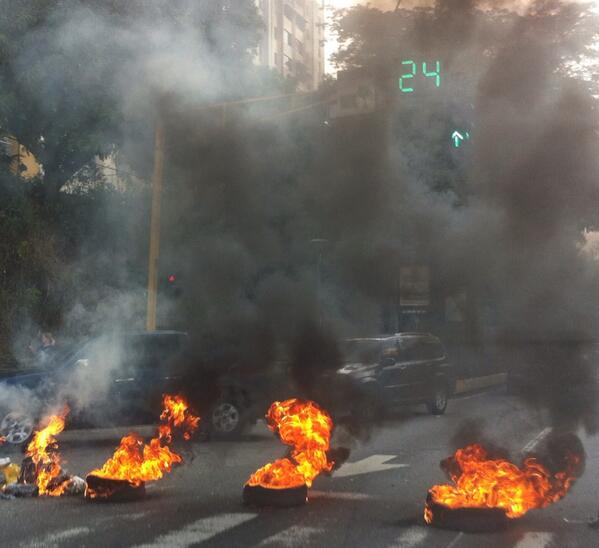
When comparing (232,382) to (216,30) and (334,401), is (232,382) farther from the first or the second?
(216,30)

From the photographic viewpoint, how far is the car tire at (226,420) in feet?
34.4

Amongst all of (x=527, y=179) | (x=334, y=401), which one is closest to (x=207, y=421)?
(x=334, y=401)

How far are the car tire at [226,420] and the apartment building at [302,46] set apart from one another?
12.4ft

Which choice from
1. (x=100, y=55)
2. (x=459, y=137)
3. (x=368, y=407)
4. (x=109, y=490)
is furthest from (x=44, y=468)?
(x=100, y=55)

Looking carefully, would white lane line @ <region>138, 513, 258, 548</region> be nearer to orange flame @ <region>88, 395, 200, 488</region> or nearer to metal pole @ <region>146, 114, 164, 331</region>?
orange flame @ <region>88, 395, 200, 488</region>

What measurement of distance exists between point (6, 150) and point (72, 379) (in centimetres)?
723

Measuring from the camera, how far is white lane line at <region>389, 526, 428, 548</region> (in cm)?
578

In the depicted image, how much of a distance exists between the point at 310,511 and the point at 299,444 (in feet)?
2.99

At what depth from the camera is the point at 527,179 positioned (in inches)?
350

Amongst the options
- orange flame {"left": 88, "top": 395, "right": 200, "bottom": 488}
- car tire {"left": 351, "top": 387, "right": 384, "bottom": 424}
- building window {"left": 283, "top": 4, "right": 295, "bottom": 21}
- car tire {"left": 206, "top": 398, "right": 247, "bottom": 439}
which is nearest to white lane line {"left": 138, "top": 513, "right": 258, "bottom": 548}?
orange flame {"left": 88, "top": 395, "right": 200, "bottom": 488}

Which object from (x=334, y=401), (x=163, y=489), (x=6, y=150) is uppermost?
(x=6, y=150)

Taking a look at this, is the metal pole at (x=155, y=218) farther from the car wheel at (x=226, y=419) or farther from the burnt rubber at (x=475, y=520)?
the burnt rubber at (x=475, y=520)

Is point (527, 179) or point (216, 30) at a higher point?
point (216, 30)

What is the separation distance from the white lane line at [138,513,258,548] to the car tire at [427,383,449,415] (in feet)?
26.5
